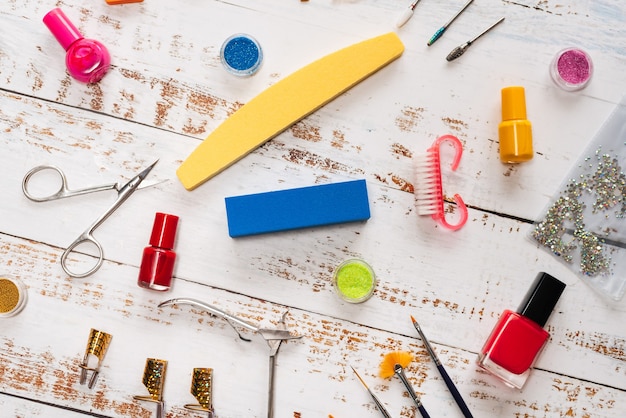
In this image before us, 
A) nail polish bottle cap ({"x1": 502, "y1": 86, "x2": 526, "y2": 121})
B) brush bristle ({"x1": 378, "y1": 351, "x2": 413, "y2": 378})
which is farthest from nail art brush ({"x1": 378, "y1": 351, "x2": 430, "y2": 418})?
nail polish bottle cap ({"x1": 502, "y1": 86, "x2": 526, "y2": 121})

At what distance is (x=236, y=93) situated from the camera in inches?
32.9

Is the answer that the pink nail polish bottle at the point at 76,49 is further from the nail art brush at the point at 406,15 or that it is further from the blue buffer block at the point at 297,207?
the nail art brush at the point at 406,15

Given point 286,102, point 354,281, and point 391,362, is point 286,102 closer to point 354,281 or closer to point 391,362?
point 354,281

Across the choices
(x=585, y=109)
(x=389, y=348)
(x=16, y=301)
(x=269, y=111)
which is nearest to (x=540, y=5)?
(x=585, y=109)

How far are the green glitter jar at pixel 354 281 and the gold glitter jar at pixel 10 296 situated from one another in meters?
0.42

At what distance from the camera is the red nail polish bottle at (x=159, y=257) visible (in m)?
0.80

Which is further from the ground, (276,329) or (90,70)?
(90,70)

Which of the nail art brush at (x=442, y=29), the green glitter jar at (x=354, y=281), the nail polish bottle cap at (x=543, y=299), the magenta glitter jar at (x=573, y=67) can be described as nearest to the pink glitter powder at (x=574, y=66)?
the magenta glitter jar at (x=573, y=67)

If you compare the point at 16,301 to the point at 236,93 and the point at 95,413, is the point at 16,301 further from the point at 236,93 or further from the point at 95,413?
the point at 236,93

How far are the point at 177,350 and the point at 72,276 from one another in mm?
170

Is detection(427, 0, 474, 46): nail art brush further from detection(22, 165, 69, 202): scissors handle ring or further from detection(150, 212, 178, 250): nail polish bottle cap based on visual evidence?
detection(22, 165, 69, 202): scissors handle ring

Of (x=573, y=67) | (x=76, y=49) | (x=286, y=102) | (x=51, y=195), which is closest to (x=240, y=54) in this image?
(x=286, y=102)

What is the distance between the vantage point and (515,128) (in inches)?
31.3

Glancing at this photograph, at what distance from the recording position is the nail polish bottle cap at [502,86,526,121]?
0.80 metres
